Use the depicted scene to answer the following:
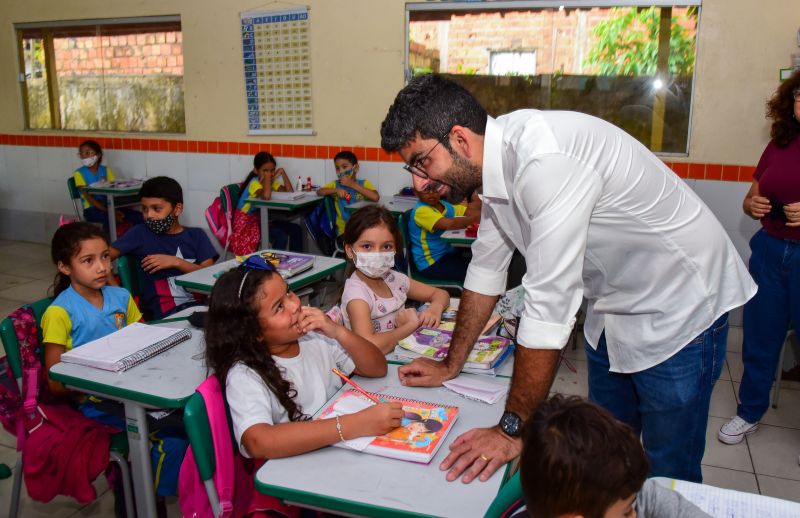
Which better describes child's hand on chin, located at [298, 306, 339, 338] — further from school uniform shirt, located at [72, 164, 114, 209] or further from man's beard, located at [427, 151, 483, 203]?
school uniform shirt, located at [72, 164, 114, 209]

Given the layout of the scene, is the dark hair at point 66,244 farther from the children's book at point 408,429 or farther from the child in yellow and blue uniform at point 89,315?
the children's book at point 408,429

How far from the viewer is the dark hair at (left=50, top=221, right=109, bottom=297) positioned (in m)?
2.39

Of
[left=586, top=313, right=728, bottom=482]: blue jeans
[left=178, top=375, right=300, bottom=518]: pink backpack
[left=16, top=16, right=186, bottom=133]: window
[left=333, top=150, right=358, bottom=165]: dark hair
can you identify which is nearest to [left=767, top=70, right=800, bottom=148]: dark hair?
[left=586, top=313, right=728, bottom=482]: blue jeans

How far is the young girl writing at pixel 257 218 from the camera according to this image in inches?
210

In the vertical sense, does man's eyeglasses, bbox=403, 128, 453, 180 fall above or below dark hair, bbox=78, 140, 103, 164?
above

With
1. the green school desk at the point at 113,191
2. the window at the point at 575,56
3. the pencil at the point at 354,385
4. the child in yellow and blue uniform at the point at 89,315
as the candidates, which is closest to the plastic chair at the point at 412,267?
the window at the point at 575,56

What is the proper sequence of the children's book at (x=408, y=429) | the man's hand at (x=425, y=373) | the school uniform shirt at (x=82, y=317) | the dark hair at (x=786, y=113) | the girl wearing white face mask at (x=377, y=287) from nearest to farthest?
the children's book at (x=408, y=429), the man's hand at (x=425, y=373), the school uniform shirt at (x=82, y=317), the girl wearing white face mask at (x=377, y=287), the dark hair at (x=786, y=113)

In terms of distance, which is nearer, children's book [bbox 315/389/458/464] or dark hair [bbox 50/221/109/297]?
children's book [bbox 315/389/458/464]

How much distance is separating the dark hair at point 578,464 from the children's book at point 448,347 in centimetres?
83

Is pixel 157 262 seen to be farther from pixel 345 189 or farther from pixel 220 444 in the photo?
pixel 345 189

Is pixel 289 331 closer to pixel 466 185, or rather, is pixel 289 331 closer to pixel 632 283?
pixel 466 185

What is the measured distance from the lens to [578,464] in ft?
3.25

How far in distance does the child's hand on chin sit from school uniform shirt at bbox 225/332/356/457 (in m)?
0.11

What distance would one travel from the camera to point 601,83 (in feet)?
16.1
